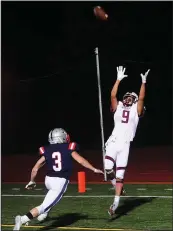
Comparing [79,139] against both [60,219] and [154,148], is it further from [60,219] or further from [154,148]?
[60,219]

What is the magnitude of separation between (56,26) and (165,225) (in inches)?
793

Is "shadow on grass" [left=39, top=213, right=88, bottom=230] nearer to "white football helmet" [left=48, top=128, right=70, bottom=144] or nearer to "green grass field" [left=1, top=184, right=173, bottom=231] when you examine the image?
"green grass field" [left=1, top=184, right=173, bottom=231]

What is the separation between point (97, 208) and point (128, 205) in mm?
566

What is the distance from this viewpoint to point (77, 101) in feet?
86.9

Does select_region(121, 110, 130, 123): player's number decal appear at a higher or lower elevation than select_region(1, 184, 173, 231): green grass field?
higher

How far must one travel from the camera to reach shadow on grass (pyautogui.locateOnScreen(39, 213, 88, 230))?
25.9 ft

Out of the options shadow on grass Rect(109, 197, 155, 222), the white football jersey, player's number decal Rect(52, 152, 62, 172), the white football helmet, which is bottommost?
shadow on grass Rect(109, 197, 155, 222)

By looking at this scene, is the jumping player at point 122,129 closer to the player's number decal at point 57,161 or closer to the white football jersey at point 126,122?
the white football jersey at point 126,122

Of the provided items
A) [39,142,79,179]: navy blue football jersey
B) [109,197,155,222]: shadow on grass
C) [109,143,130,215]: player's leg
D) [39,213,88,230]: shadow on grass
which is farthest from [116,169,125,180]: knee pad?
[39,142,79,179]: navy blue football jersey

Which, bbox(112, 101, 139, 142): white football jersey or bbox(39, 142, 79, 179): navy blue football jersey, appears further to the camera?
bbox(112, 101, 139, 142): white football jersey

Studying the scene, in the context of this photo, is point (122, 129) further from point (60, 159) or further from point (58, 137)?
point (60, 159)

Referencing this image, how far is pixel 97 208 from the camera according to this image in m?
9.30

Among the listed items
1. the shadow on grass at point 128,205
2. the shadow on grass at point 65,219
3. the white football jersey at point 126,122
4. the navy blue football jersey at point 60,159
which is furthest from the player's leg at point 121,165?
the navy blue football jersey at point 60,159

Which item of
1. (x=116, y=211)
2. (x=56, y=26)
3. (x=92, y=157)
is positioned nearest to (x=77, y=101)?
(x=56, y=26)
